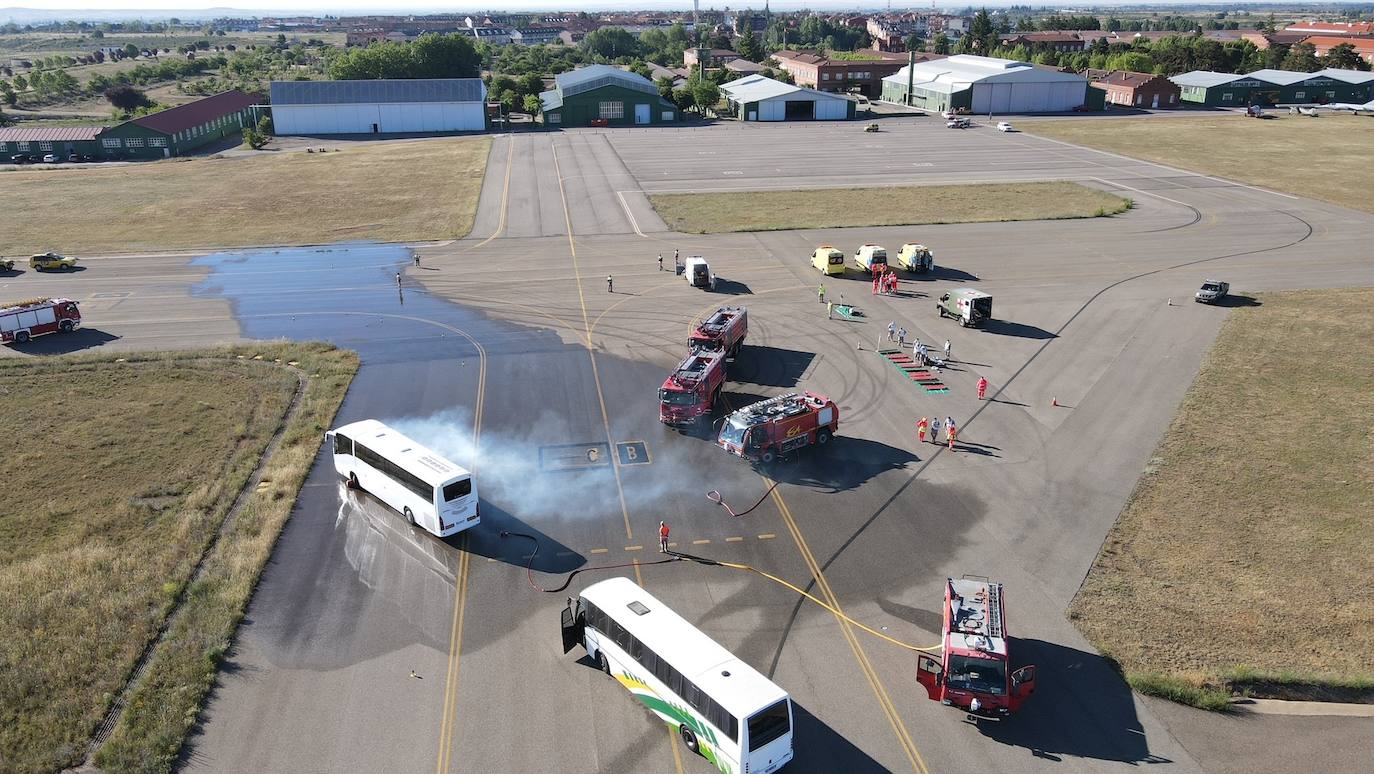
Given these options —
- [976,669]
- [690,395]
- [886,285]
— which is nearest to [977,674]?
[976,669]

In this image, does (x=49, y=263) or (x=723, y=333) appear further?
(x=49, y=263)

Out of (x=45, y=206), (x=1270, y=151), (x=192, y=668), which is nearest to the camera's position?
(x=192, y=668)

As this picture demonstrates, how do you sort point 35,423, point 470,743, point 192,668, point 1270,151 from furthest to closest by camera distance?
point 1270,151
point 35,423
point 192,668
point 470,743

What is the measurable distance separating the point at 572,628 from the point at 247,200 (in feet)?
277

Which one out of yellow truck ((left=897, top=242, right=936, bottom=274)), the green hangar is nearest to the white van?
yellow truck ((left=897, top=242, right=936, bottom=274))

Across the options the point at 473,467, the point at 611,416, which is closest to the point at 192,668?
the point at 473,467

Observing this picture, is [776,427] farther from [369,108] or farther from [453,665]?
[369,108]

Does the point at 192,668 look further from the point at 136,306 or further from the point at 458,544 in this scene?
the point at 136,306

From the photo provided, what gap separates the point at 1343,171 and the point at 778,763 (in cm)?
11986

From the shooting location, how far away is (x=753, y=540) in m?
32.2

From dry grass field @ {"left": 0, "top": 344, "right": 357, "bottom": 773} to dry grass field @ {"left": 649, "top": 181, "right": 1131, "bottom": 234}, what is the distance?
43251 millimetres

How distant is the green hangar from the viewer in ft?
502

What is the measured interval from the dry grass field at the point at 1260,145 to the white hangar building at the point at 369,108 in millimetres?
96616

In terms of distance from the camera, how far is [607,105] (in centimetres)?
15362
